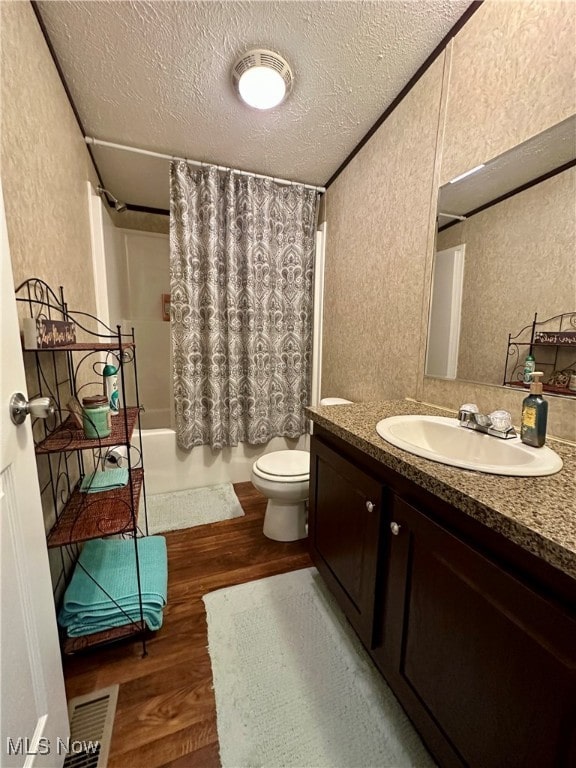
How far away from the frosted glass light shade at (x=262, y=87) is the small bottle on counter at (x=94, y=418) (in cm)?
147

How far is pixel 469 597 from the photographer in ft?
1.99

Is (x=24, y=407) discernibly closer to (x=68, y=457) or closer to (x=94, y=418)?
(x=94, y=418)

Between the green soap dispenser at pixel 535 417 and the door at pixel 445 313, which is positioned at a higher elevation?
the door at pixel 445 313

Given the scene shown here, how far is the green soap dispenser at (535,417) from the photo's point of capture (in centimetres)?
83

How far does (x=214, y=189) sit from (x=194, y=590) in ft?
7.57

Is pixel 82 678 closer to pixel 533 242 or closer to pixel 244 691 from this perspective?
pixel 244 691

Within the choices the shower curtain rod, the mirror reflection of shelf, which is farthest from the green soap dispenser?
the shower curtain rod

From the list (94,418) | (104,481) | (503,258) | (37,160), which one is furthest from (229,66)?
(104,481)

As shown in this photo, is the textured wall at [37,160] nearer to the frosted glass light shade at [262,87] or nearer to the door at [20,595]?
the door at [20,595]

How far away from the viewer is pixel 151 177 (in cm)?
216

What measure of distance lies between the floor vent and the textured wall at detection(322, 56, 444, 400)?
1615 mm

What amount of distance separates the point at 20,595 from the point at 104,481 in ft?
2.96

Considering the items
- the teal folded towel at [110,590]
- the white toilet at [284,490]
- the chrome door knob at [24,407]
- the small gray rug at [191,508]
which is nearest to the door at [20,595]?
the chrome door knob at [24,407]

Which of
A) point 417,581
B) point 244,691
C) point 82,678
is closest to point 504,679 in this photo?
point 417,581
